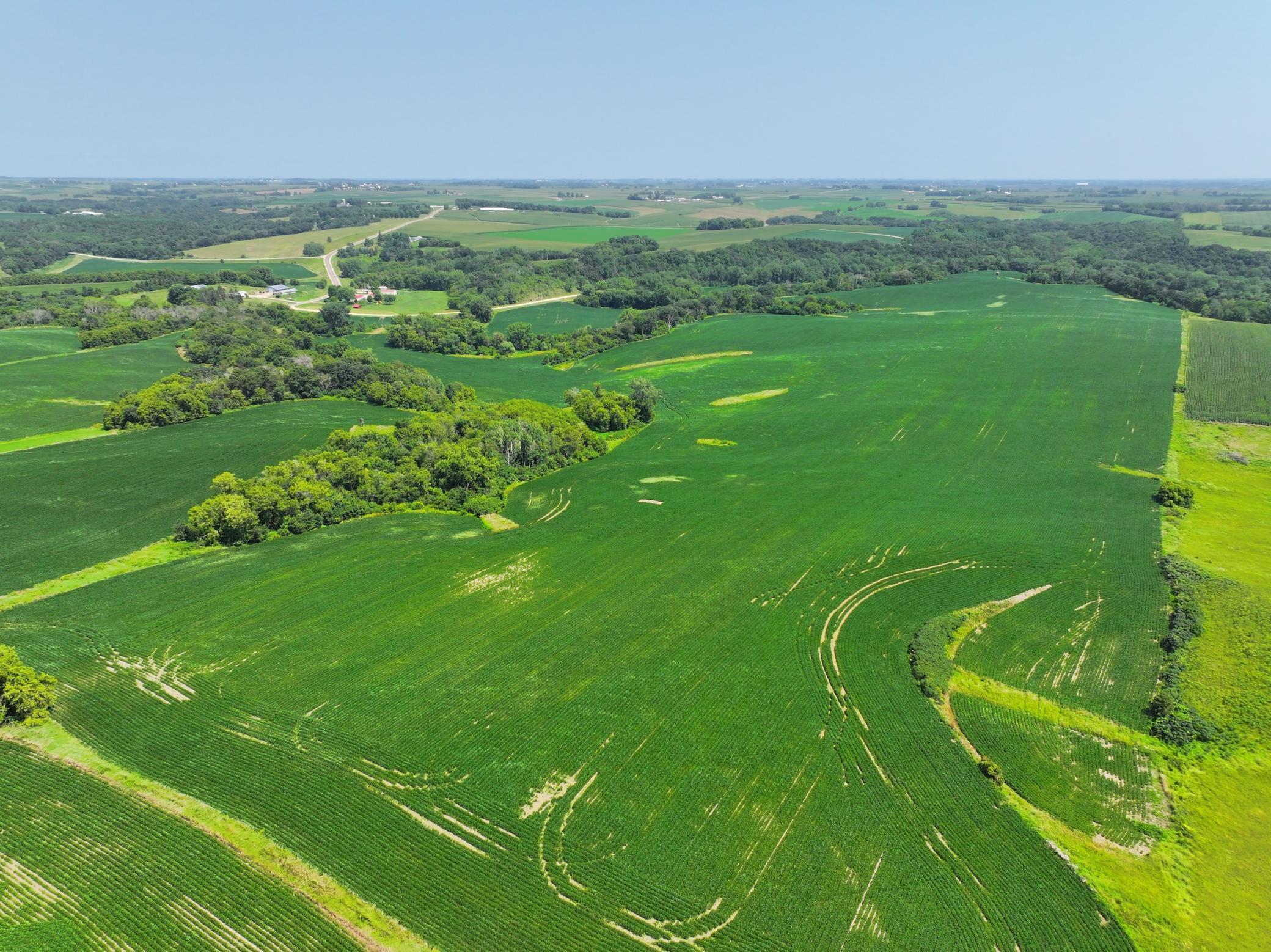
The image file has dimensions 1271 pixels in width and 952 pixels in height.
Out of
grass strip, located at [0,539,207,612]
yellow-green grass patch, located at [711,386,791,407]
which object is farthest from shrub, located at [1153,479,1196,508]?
grass strip, located at [0,539,207,612]

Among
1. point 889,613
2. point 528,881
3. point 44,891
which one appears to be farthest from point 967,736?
point 44,891

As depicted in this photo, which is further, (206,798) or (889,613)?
(889,613)

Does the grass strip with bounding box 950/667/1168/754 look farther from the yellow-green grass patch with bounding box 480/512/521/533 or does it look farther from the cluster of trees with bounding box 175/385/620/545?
the cluster of trees with bounding box 175/385/620/545

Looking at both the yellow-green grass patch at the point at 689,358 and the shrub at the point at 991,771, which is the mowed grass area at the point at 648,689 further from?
the yellow-green grass patch at the point at 689,358

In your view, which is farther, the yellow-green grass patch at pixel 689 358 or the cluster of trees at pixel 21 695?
the yellow-green grass patch at pixel 689 358

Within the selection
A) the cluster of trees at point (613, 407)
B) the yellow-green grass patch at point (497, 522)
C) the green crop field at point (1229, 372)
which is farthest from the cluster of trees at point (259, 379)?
the green crop field at point (1229, 372)

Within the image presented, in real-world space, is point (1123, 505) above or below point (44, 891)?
above

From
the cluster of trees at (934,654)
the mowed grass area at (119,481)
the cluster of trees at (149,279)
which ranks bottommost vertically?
the cluster of trees at (934,654)

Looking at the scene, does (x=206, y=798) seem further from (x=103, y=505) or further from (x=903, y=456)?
(x=903, y=456)
